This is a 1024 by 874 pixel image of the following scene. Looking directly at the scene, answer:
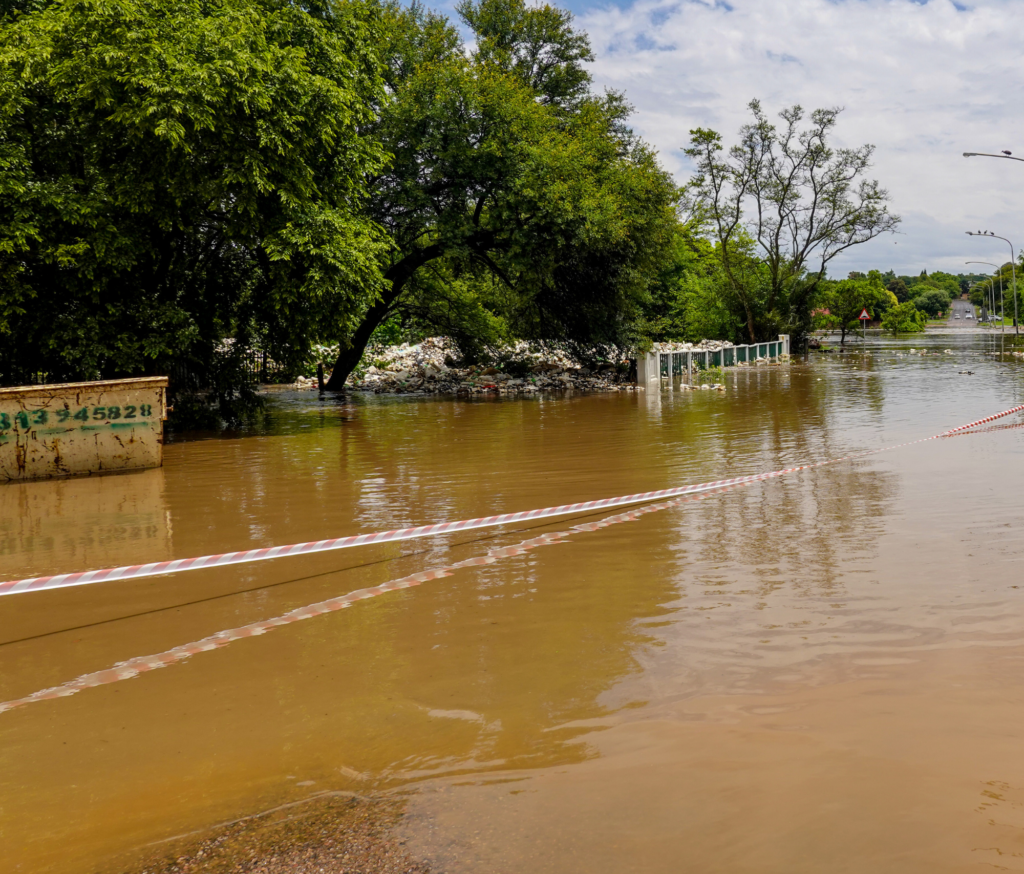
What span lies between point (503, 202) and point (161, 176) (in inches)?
437

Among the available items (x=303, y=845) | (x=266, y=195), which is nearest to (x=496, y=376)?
(x=266, y=195)

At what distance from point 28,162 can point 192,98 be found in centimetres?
331

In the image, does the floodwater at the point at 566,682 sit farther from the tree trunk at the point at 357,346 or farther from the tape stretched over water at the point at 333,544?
the tree trunk at the point at 357,346

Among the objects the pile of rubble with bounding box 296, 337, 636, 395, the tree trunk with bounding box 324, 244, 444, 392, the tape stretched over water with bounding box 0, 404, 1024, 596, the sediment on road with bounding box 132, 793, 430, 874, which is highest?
the tree trunk with bounding box 324, 244, 444, 392

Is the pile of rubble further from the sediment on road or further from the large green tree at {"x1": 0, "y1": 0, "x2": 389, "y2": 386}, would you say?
the sediment on road

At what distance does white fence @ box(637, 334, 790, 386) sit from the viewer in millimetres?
31391

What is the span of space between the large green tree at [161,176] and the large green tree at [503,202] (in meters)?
3.17

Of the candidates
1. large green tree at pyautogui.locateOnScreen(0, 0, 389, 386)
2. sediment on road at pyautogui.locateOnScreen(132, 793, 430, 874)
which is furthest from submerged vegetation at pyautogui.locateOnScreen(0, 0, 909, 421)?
sediment on road at pyautogui.locateOnScreen(132, 793, 430, 874)

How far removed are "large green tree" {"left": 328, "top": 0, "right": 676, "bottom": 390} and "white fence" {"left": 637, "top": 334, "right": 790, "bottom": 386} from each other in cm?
173

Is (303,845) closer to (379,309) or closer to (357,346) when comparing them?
(379,309)

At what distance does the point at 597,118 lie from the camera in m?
35.1

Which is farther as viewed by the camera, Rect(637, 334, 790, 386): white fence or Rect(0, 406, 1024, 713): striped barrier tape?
Rect(637, 334, 790, 386): white fence

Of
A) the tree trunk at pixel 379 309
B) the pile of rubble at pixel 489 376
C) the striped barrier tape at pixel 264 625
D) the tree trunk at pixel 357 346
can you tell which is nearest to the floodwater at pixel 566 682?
the striped barrier tape at pixel 264 625

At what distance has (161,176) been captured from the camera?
54.4 feet
